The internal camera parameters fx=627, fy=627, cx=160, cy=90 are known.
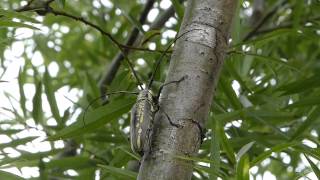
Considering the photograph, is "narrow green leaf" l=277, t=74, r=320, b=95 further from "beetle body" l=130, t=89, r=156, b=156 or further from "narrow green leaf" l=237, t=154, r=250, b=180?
"narrow green leaf" l=237, t=154, r=250, b=180

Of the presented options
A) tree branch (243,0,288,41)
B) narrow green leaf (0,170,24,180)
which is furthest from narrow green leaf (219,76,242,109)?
tree branch (243,0,288,41)

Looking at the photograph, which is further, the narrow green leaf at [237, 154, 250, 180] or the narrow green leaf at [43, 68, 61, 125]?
the narrow green leaf at [43, 68, 61, 125]

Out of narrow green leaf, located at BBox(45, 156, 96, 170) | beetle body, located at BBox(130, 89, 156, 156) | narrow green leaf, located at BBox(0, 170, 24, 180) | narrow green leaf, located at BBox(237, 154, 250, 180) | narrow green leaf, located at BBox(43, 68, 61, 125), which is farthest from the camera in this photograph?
narrow green leaf, located at BBox(43, 68, 61, 125)

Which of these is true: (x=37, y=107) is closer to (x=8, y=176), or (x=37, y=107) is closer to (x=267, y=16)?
(x=8, y=176)

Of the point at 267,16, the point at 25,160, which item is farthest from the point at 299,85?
the point at 267,16

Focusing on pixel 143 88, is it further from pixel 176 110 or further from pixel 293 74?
pixel 293 74

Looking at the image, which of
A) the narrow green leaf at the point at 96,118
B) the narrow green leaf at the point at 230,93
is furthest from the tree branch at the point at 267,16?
the narrow green leaf at the point at 96,118
